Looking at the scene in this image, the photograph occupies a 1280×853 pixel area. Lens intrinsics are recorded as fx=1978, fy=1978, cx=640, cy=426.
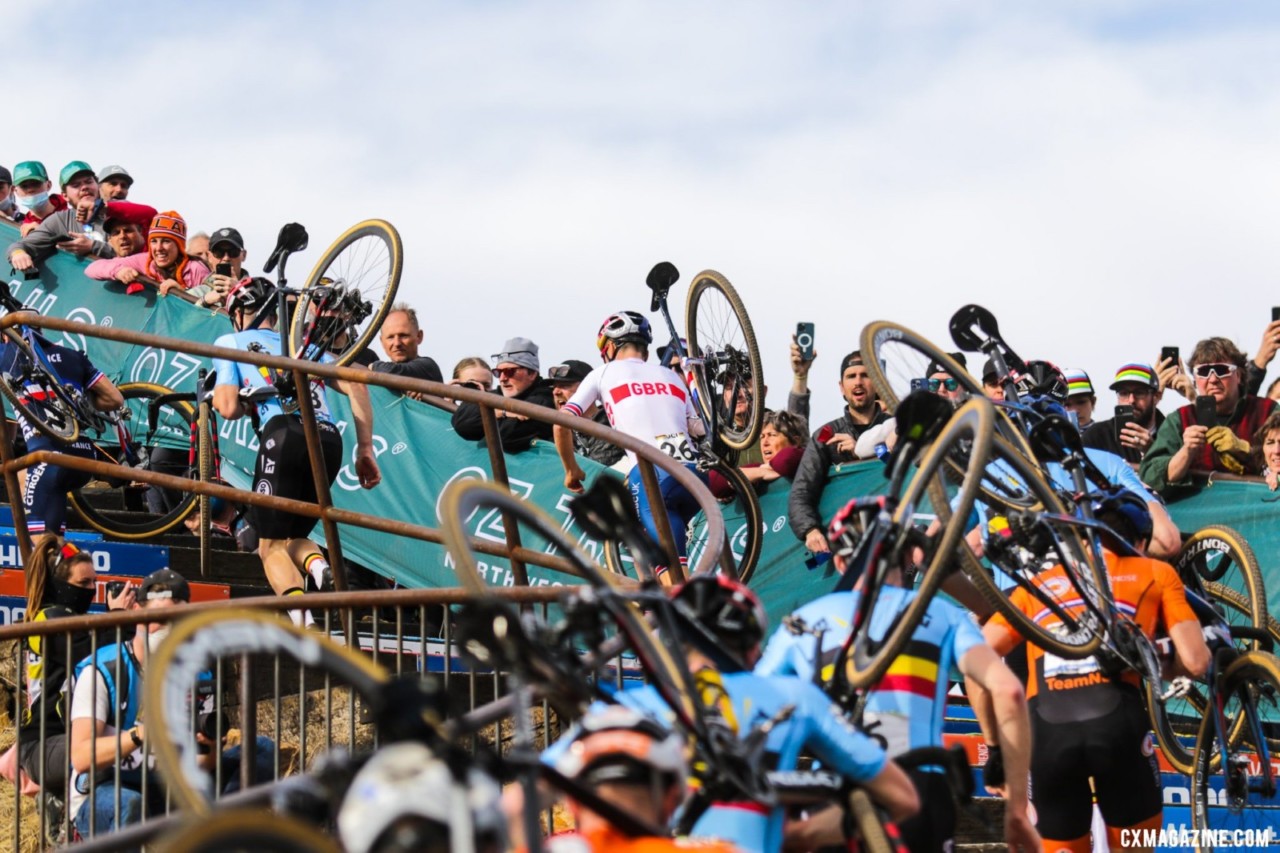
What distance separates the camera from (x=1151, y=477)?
10078 millimetres

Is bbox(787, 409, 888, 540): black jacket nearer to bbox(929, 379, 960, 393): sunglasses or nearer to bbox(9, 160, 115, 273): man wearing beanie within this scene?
bbox(929, 379, 960, 393): sunglasses

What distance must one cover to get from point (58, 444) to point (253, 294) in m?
1.85

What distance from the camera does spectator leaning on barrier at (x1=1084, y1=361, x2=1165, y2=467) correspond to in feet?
34.9

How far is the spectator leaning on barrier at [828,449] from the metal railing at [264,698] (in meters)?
1.46

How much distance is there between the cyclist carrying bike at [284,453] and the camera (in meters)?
10.5

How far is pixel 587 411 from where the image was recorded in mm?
11117

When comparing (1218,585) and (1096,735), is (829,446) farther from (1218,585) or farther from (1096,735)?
(1096,735)

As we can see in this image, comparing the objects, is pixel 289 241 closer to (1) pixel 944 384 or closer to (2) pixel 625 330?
(2) pixel 625 330

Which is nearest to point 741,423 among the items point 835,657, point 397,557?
point 397,557

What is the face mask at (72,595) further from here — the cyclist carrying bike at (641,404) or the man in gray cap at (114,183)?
the man in gray cap at (114,183)

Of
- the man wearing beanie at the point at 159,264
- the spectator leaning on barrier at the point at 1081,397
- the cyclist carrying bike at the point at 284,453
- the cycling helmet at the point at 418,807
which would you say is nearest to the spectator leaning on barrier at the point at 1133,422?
the spectator leaning on barrier at the point at 1081,397

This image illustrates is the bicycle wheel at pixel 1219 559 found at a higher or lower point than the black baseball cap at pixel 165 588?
lower

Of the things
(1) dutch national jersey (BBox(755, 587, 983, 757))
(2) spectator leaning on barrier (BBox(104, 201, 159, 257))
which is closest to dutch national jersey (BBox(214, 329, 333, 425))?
(2) spectator leaning on barrier (BBox(104, 201, 159, 257))

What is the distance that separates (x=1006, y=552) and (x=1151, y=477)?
2605 millimetres
